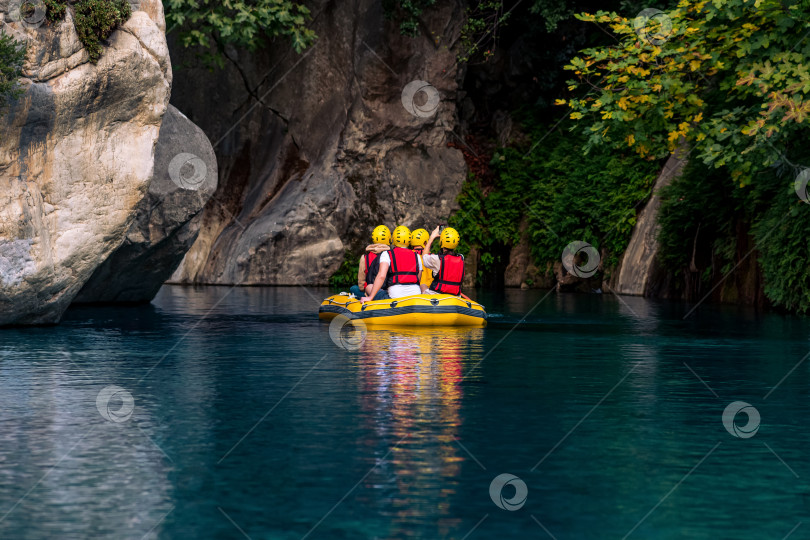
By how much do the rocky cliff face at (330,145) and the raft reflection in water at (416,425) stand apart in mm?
22081

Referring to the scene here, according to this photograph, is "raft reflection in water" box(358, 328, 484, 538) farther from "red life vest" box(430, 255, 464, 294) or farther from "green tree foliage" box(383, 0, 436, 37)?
"green tree foliage" box(383, 0, 436, 37)

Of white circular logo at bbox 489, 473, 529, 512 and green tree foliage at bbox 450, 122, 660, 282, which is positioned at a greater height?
green tree foliage at bbox 450, 122, 660, 282

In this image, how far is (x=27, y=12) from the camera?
17016 mm

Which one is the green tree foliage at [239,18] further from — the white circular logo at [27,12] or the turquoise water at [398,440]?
the turquoise water at [398,440]

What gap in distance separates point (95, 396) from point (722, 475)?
5725 mm

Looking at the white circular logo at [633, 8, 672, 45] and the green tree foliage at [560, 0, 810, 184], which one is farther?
the white circular logo at [633, 8, 672, 45]

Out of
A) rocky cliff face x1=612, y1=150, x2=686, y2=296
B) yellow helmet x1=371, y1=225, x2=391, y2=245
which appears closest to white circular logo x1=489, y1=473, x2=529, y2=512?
yellow helmet x1=371, y1=225, x2=391, y2=245

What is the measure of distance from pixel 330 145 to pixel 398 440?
31.7 metres

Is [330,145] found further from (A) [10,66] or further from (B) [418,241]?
(A) [10,66]

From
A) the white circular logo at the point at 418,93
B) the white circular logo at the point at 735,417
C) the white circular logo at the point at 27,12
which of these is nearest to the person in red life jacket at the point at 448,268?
the white circular logo at the point at 27,12

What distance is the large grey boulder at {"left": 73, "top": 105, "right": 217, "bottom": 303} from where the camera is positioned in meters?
23.0

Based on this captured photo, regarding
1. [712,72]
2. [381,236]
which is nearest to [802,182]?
[712,72]

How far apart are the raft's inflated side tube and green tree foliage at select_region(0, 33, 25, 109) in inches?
254

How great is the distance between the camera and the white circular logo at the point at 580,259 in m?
35.7
